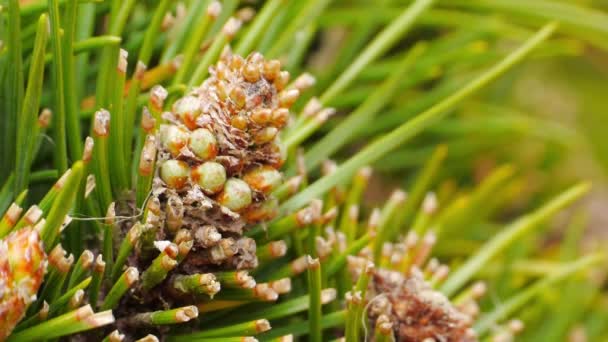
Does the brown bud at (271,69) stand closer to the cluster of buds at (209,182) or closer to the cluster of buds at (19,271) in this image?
the cluster of buds at (209,182)

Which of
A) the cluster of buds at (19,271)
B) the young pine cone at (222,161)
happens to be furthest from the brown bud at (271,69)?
the cluster of buds at (19,271)

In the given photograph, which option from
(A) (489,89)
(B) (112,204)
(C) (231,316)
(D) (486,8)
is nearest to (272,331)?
(C) (231,316)

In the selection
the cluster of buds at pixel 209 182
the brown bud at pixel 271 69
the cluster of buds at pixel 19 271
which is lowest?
the cluster of buds at pixel 19 271

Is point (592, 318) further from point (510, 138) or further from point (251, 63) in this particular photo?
point (251, 63)

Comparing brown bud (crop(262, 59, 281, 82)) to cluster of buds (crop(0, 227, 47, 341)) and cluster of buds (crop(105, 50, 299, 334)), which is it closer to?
cluster of buds (crop(105, 50, 299, 334))

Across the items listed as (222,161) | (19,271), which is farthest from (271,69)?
(19,271)
